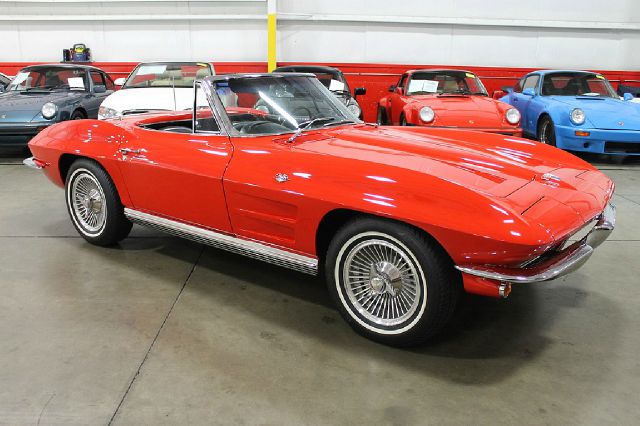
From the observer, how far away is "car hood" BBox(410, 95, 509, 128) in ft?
20.2

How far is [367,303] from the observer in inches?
97.2

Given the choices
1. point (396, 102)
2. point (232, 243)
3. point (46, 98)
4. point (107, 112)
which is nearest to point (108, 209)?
point (232, 243)

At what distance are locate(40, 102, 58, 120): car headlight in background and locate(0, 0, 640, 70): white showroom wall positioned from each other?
419cm

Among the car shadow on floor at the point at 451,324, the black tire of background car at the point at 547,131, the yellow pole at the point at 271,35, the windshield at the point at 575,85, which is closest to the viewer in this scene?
the car shadow on floor at the point at 451,324

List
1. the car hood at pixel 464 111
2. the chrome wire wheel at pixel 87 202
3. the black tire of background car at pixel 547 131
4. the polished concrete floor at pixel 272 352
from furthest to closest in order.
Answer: the black tire of background car at pixel 547 131
the car hood at pixel 464 111
the chrome wire wheel at pixel 87 202
the polished concrete floor at pixel 272 352

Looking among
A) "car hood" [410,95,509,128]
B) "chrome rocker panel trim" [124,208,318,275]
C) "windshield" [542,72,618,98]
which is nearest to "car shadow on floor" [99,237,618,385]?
"chrome rocker panel trim" [124,208,318,275]

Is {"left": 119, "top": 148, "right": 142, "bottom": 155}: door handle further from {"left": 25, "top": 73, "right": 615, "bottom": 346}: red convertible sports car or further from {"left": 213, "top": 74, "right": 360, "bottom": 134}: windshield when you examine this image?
{"left": 213, "top": 74, "right": 360, "bottom": 134}: windshield

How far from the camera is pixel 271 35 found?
9992 millimetres

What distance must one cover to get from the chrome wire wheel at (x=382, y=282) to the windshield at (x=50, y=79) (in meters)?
6.28

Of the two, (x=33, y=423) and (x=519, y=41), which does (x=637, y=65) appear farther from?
(x=33, y=423)

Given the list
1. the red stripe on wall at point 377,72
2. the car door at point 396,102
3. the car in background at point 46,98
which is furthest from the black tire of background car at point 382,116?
the car in background at point 46,98

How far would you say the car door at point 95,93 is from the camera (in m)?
7.25

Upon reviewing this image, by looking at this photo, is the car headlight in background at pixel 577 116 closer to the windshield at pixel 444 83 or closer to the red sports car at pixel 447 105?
the red sports car at pixel 447 105

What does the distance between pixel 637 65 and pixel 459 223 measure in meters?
10.8
